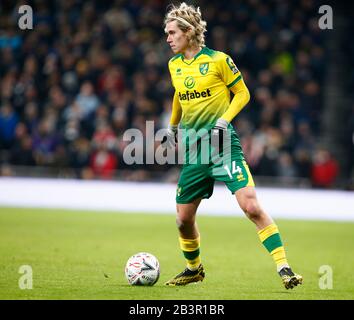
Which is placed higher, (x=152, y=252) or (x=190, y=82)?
(x=190, y=82)

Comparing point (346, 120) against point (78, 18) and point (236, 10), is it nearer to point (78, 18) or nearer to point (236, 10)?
point (236, 10)

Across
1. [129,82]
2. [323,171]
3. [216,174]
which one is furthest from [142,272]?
[129,82]

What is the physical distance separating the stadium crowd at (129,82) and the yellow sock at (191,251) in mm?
9848

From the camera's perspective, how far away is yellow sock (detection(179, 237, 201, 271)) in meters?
8.48

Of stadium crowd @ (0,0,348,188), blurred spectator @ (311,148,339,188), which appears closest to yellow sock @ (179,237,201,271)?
stadium crowd @ (0,0,348,188)

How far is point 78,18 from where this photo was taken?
72.1 ft

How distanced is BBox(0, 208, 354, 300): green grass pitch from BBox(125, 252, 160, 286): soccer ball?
101mm

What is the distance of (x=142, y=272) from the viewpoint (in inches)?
325

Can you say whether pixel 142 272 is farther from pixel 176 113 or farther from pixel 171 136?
pixel 176 113

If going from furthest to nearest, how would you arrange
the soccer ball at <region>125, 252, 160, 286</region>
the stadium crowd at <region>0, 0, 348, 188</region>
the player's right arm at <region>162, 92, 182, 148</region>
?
1. the stadium crowd at <region>0, 0, 348, 188</region>
2. the player's right arm at <region>162, 92, 182, 148</region>
3. the soccer ball at <region>125, 252, 160, 286</region>

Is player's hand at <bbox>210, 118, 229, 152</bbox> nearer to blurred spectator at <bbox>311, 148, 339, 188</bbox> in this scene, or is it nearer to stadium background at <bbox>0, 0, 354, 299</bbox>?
stadium background at <bbox>0, 0, 354, 299</bbox>

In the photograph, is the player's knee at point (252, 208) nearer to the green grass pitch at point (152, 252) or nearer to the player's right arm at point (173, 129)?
the green grass pitch at point (152, 252)

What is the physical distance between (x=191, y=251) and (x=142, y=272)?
56cm
